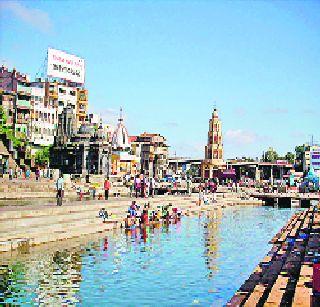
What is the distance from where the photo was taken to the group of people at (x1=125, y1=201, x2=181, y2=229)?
35.7 m

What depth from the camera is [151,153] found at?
120m

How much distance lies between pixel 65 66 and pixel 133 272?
90.1 meters

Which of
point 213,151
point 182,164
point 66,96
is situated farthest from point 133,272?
point 182,164

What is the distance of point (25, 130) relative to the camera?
9019cm

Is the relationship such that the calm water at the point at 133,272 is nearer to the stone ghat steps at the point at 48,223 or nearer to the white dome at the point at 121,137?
the stone ghat steps at the point at 48,223

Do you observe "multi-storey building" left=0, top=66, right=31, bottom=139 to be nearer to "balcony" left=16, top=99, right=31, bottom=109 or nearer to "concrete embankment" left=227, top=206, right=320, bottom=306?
"balcony" left=16, top=99, right=31, bottom=109

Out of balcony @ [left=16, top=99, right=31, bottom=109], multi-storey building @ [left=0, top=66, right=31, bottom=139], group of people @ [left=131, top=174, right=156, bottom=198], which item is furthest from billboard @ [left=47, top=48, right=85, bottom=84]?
group of people @ [left=131, top=174, right=156, bottom=198]

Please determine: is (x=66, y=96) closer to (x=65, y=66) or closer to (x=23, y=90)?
(x=65, y=66)

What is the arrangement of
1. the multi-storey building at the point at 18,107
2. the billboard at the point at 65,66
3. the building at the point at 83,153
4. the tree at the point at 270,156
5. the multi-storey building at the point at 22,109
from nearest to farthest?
→ 1. the building at the point at 83,153
2. the multi-storey building at the point at 18,107
3. the multi-storey building at the point at 22,109
4. the billboard at the point at 65,66
5. the tree at the point at 270,156

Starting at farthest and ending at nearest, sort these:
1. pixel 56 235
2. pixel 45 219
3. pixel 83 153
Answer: pixel 83 153 < pixel 45 219 < pixel 56 235

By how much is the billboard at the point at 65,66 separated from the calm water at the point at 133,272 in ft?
250

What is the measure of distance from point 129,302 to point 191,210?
38.4 m

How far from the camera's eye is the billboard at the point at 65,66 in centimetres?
10356

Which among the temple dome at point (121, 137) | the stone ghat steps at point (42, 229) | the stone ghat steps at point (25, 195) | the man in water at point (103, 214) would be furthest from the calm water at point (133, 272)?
the temple dome at point (121, 137)
